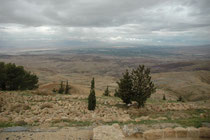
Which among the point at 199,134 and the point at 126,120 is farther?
the point at 126,120

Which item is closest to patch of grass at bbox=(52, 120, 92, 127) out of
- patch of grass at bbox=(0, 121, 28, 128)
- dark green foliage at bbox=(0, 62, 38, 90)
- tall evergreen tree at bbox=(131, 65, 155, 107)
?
patch of grass at bbox=(0, 121, 28, 128)

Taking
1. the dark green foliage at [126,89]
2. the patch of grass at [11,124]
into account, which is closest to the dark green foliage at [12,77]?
the patch of grass at [11,124]

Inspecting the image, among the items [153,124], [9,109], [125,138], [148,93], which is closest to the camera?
[125,138]

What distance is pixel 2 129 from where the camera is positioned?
9141mm

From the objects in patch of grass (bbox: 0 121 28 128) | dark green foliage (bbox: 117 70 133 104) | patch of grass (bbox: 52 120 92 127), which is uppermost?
dark green foliage (bbox: 117 70 133 104)

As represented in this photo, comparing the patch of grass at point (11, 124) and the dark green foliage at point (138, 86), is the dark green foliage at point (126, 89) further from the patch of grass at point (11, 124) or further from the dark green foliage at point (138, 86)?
the patch of grass at point (11, 124)

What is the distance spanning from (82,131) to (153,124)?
4975mm

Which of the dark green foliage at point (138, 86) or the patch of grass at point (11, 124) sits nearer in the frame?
the patch of grass at point (11, 124)

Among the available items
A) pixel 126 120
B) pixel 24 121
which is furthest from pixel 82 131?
pixel 24 121

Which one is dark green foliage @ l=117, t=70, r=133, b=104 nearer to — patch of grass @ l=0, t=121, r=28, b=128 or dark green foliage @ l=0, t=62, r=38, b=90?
patch of grass @ l=0, t=121, r=28, b=128

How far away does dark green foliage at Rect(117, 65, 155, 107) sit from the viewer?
1636cm

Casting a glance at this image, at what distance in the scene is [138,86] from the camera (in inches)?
655

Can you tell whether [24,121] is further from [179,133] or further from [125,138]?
[179,133]

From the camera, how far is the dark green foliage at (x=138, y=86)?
16.4 metres
